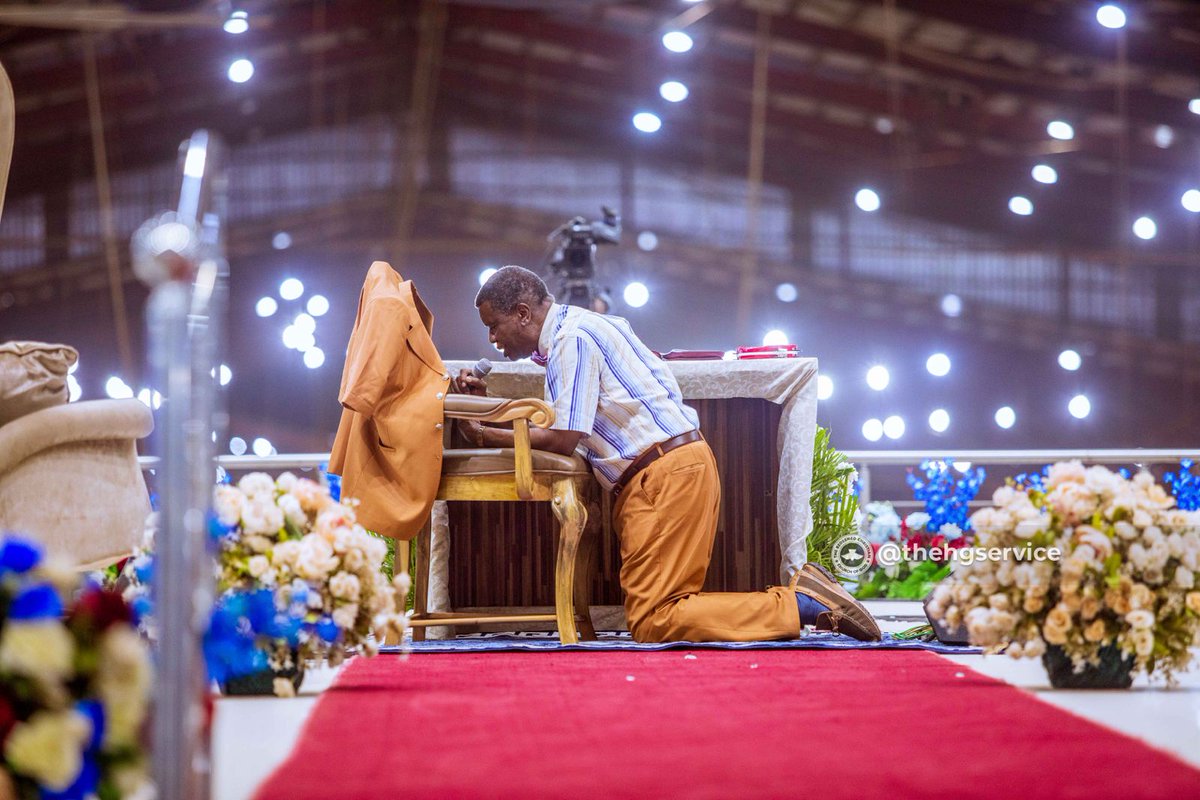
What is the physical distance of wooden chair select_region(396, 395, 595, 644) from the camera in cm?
350

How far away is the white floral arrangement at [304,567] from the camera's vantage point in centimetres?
248

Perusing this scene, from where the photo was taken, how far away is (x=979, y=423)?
9.74 metres

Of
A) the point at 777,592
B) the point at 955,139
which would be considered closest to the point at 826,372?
the point at 955,139

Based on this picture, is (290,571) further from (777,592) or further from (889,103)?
(889,103)

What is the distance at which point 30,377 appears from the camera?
3256 millimetres

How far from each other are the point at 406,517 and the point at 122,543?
694 millimetres

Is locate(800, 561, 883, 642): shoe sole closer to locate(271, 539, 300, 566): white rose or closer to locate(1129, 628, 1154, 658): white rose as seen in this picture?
locate(1129, 628, 1154, 658): white rose

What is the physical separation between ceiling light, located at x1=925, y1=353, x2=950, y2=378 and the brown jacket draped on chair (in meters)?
6.63

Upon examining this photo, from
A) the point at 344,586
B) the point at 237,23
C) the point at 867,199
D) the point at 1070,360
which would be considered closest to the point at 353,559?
the point at 344,586

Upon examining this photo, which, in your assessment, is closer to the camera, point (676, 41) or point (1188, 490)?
point (1188, 490)

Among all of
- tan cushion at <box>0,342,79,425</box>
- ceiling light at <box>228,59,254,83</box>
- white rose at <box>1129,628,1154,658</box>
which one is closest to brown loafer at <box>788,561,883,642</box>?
white rose at <box>1129,628,1154,658</box>

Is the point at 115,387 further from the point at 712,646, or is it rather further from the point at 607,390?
the point at 712,646

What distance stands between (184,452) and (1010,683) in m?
1.80

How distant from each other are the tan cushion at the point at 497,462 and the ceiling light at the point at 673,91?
6.58 metres
